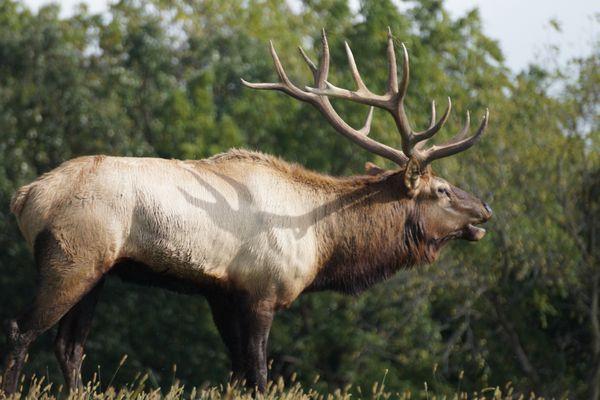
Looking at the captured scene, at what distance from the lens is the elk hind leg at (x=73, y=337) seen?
318 inches

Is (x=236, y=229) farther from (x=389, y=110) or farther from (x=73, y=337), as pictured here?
(x=389, y=110)

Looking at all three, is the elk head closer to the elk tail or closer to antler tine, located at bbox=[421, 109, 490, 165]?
antler tine, located at bbox=[421, 109, 490, 165]

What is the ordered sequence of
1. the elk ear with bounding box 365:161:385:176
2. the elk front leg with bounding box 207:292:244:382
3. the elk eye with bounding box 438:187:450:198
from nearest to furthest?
the elk front leg with bounding box 207:292:244:382 → the elk eye with bounding box 438:187:450:198 → the elk ear with bounding box 365:161:385:176

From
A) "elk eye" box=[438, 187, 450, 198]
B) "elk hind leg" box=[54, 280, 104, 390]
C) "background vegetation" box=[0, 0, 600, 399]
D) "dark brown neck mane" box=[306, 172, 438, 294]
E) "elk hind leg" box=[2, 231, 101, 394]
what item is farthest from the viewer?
"background vegetation" box=[0, 0, 600, 399]

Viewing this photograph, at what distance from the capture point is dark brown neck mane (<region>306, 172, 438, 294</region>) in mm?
9109

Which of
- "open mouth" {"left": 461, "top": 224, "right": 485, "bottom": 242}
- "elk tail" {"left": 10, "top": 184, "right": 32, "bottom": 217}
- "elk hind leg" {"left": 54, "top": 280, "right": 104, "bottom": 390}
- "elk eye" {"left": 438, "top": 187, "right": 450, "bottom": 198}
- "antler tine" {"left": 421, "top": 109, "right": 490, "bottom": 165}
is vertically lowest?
"elk hind leg" {"left": 54, "top": 280, "right": 104, "bottom": 390}

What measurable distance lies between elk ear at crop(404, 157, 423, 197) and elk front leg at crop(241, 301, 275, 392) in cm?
178

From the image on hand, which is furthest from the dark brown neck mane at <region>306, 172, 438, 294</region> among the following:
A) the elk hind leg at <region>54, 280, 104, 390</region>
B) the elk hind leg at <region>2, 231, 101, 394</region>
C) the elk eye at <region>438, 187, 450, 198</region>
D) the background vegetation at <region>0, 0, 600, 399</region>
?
the background vegetation at <region>0, 0, 600, 399</region>

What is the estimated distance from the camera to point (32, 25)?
2452 centimetres

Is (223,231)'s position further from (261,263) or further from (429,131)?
(429,131)

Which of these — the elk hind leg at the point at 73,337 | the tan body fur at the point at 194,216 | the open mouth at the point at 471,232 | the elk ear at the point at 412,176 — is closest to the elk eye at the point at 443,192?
the elk ear at the point at 412,176

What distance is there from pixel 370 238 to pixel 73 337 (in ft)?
8.68

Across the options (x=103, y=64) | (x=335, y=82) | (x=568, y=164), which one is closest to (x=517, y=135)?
(x=568, y=164)

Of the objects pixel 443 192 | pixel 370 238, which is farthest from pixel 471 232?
pixel 370 238
